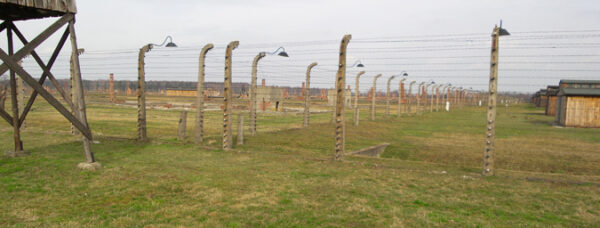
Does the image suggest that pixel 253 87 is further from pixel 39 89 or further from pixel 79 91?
pixel 39 89

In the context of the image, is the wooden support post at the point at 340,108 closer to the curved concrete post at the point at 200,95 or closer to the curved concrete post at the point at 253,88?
the curved concrete post at the point at 200,95

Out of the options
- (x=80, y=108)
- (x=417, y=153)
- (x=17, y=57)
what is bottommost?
(x=417, y=153)

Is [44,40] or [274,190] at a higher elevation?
[44,40]

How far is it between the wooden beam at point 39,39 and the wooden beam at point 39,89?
14cm

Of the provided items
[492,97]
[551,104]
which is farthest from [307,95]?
[551,104]

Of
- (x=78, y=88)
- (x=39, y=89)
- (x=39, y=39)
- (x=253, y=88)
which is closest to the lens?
(x=39, y=39)

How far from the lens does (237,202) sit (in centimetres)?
545

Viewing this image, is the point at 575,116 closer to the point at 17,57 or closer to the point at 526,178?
the point at 526,178

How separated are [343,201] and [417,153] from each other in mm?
6518

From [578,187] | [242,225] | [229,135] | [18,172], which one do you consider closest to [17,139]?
[18,172]

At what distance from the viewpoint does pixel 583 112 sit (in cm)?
2397

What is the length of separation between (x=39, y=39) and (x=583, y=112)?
27.8m

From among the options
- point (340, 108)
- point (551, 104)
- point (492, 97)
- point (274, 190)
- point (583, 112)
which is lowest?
point (274, 190)

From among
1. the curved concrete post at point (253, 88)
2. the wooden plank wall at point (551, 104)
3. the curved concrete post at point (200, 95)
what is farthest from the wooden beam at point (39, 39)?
the wooden plank wall at point (551, 104)
